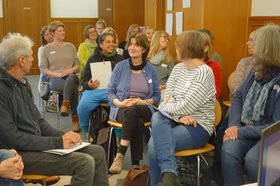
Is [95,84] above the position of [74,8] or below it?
below

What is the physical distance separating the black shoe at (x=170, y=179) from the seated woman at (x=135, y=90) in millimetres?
769

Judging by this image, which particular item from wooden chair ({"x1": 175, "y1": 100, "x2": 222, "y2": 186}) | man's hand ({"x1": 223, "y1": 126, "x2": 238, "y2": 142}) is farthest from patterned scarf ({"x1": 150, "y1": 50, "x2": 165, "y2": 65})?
man's hand ({"x1": 223, "y1": 126, "x2": 238, "y2": 142})

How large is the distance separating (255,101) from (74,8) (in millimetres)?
7135

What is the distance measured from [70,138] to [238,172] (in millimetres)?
1118

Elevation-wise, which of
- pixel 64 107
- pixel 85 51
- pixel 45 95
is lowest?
pixel 64 107

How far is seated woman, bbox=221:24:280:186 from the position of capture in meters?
2.51

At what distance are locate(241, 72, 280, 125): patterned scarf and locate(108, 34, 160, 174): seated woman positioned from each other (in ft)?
3.01

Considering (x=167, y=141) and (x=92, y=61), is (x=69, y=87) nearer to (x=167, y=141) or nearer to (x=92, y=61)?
(x=92, y=61)

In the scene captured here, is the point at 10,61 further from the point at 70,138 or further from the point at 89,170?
the point at 89,170

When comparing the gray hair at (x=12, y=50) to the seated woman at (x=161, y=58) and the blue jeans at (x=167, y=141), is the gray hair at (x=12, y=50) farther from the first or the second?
the seated woman at (x=161, y=58)

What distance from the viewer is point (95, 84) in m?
4.01

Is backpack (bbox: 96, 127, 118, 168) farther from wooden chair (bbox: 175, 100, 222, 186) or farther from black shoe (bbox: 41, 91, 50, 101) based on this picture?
black shoe (bbox: 41, 91, 50, 101)

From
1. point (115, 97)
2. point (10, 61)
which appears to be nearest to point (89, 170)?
point (10, 61)

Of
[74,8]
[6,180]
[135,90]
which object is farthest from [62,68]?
[74,8]
